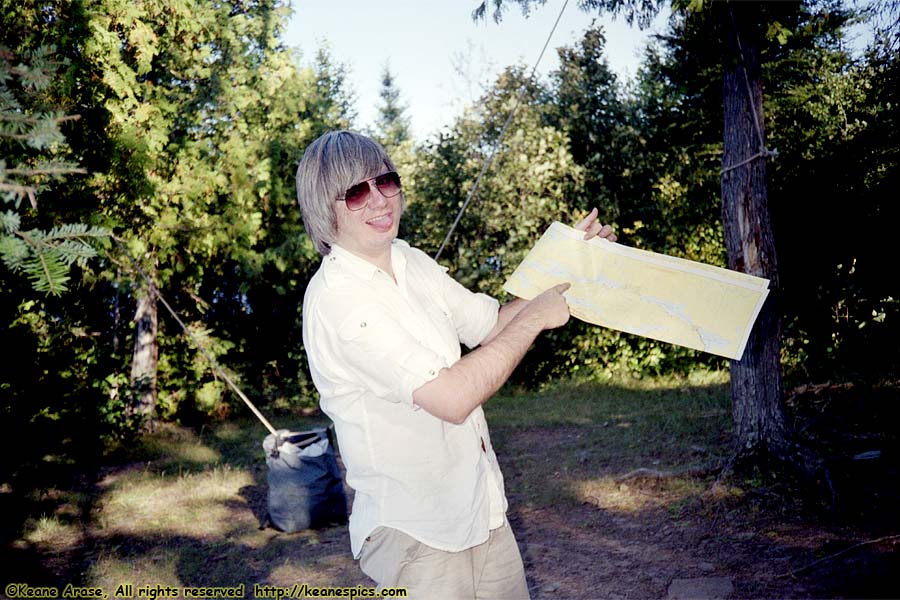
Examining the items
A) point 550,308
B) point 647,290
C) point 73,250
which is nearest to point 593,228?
point 647,290

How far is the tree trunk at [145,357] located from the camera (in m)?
9.08

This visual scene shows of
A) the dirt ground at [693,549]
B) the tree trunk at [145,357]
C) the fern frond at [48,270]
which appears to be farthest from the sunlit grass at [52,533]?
the fern frond at [48,270]

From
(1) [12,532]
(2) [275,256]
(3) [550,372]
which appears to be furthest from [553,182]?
(1) [12,532]

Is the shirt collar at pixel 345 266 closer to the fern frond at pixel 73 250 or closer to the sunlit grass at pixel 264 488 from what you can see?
the fern frond at pixel 73 250

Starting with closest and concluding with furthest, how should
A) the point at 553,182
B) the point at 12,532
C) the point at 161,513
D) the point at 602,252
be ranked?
the point at 602,252, the point at 12,532, the point at 161,513, the point at 553,182

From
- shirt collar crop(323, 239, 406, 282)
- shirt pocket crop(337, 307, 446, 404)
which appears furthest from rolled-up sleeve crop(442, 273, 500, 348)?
shirt pocket crop(337, 307, 446, 404)

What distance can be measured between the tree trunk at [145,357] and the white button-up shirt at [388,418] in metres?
7.80

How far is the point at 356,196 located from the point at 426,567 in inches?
37.8

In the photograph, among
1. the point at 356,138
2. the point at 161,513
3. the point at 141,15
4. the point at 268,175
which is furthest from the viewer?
the point at 268,175

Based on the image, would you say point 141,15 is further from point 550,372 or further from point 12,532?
point 550,372

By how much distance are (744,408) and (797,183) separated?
4.32 meters

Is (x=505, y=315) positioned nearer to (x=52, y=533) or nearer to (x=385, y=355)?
(x=385, y=355)

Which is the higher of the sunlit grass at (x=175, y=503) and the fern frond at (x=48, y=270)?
the fern frond at (x=48, y=270)

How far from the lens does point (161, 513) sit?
20.0 feet
